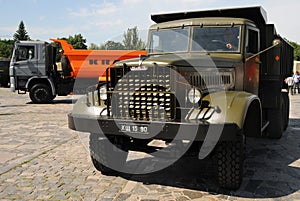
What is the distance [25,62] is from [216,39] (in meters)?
10.9

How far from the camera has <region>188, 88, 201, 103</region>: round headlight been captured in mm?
4024

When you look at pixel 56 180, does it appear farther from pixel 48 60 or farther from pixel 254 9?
pixel 48 60

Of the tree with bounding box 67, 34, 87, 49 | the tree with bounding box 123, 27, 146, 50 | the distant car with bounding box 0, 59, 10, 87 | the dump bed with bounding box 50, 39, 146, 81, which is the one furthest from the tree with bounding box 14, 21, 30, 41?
the tree with bounding box 123, 27, 146, 50

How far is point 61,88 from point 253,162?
36.9 feet

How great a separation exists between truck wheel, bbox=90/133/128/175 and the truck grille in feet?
2.23

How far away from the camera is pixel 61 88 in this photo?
15273mm

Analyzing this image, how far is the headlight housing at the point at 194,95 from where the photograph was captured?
13.2 feet

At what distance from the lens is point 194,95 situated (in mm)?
4035

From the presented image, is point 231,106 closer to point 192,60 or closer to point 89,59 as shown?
point 192,60

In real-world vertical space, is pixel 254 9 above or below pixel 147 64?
above

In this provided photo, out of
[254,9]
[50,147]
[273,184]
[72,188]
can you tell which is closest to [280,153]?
[273,184]

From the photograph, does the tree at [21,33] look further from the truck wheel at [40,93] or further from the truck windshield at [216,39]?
the truck windshield at [216,39]

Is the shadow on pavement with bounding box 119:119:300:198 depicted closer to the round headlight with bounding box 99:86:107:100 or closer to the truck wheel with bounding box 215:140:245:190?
the truck wheel with bounding box 215:140:245:190

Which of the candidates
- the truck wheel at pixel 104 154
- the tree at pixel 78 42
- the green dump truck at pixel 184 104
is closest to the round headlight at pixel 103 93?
the green dump truck at pixel 184 104
